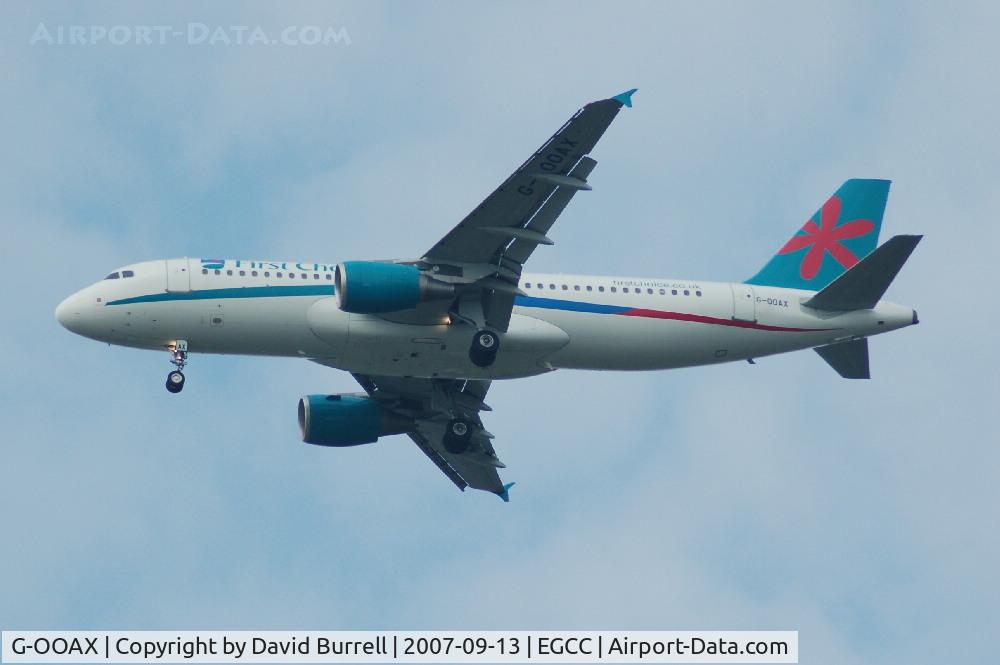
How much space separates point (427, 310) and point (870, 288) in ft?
51.3

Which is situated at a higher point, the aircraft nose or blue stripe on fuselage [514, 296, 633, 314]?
blue stripe on fuselage [514, 296, 633, 314]

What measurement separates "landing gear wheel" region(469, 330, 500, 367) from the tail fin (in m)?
11.5

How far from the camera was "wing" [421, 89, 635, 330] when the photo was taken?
169ft

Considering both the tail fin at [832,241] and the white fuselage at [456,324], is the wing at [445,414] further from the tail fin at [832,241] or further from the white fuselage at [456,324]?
the tail fin at [832,241]

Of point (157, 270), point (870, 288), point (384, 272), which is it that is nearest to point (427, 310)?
point (384, 272)

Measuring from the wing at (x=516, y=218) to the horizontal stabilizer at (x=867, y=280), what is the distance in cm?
1128

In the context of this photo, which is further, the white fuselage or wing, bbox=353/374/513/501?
wing, bbox=353/374/513/501

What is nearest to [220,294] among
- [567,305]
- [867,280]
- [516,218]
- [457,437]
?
[516,218]

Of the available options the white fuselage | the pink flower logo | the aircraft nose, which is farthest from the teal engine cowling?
the pink flower logo

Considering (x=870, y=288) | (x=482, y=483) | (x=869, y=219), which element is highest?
(x=869, y=219)

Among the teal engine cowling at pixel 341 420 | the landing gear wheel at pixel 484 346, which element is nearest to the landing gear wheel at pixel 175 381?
the teal engine cowling at pixel 341 420

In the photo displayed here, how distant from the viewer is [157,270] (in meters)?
56.0

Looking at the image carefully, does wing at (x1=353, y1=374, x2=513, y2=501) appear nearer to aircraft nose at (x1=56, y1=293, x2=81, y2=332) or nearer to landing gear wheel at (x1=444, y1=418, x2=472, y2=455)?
landing gear wheel at (x1=444, y1=418, x2=472, y2=455)

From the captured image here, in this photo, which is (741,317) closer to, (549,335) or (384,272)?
(549,335)
